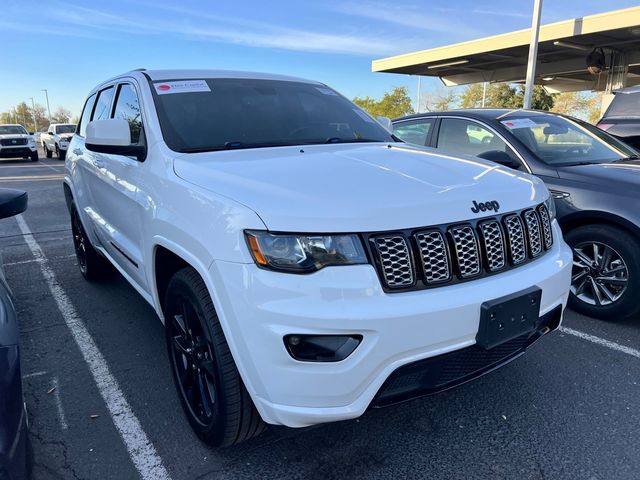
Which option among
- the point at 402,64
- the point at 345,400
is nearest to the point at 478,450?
the point at 345,400

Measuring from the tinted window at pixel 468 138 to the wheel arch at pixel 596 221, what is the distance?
2.61ft

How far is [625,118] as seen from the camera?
21.8ft

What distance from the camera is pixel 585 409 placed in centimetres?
267

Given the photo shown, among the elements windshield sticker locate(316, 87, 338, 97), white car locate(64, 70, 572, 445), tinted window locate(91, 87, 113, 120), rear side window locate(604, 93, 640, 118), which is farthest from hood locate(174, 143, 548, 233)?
rear side window locate(604, 93, 640, 118)

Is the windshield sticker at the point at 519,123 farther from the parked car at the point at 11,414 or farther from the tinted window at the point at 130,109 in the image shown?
the parked car at the point at 11,414

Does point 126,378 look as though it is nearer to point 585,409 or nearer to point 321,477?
point 321,477

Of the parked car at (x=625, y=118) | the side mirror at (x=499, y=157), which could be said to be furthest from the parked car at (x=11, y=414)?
the parked car at (x=625, y=118)

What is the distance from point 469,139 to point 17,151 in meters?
24.1

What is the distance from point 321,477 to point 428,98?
52130mm

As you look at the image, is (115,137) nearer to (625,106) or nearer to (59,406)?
(59,406)

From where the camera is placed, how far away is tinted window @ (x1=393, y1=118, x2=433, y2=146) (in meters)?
5.23

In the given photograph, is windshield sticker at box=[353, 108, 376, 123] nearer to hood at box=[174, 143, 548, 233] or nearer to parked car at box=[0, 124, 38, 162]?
hood at box=[174, 143, 548, 233]

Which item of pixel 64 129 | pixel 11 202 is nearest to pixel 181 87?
pixel 11 202

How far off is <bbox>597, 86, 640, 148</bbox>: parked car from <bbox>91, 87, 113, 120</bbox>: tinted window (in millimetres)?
6026
